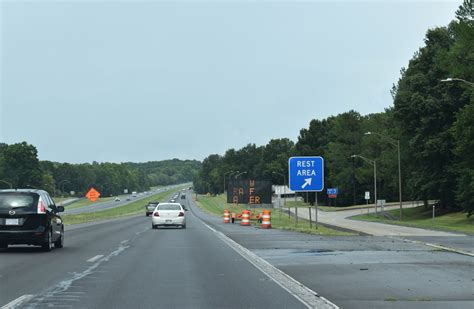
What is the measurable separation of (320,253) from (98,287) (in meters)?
9.35

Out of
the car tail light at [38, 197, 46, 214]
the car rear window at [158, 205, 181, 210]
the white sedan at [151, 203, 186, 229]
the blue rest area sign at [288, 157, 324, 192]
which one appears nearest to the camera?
the car tail light at [38, 197, 46, 214]

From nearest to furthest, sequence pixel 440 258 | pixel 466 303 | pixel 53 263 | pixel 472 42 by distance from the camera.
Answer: pixel 466 303, pixel 53 263, pixel 440 258, pixel 472 42

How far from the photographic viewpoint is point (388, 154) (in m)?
86.4

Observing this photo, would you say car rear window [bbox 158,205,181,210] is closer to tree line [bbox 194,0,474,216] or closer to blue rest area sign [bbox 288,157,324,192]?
blue rest area sign [bbox 288,157,324,192]

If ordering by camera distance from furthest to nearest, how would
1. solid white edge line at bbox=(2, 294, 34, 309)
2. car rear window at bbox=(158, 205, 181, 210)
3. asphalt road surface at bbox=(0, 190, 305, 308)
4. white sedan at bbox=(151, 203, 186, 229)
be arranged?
car rear window at bbox=(158, 205, 181, 210) → white sedan at bbox=(151, 203, 186, 229) → asphalt road surface at bbox=(0, 190, 305, 308) → solid white edge line at bbox=(2, 294, 34, 309)

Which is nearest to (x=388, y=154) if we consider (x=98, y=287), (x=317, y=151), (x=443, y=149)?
(x=443, y=149)

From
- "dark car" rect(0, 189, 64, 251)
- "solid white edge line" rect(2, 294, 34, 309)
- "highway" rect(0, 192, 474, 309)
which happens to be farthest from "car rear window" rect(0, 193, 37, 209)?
"solid white edge line" rect(2, 294, 34, 309)

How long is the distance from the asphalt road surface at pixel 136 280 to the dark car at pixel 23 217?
519 mm

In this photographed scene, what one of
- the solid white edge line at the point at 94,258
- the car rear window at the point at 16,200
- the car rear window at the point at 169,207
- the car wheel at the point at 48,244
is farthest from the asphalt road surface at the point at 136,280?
the car rear window at the point at 169,207

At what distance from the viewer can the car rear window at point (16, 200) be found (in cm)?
1980

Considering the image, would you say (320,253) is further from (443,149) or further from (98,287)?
(443,149)

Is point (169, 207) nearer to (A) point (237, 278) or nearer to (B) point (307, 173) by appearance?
(B) point (307, 173)

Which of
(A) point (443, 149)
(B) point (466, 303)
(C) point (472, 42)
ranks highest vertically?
(C) point (472, 42)

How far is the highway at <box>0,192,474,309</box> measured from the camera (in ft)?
35.0
